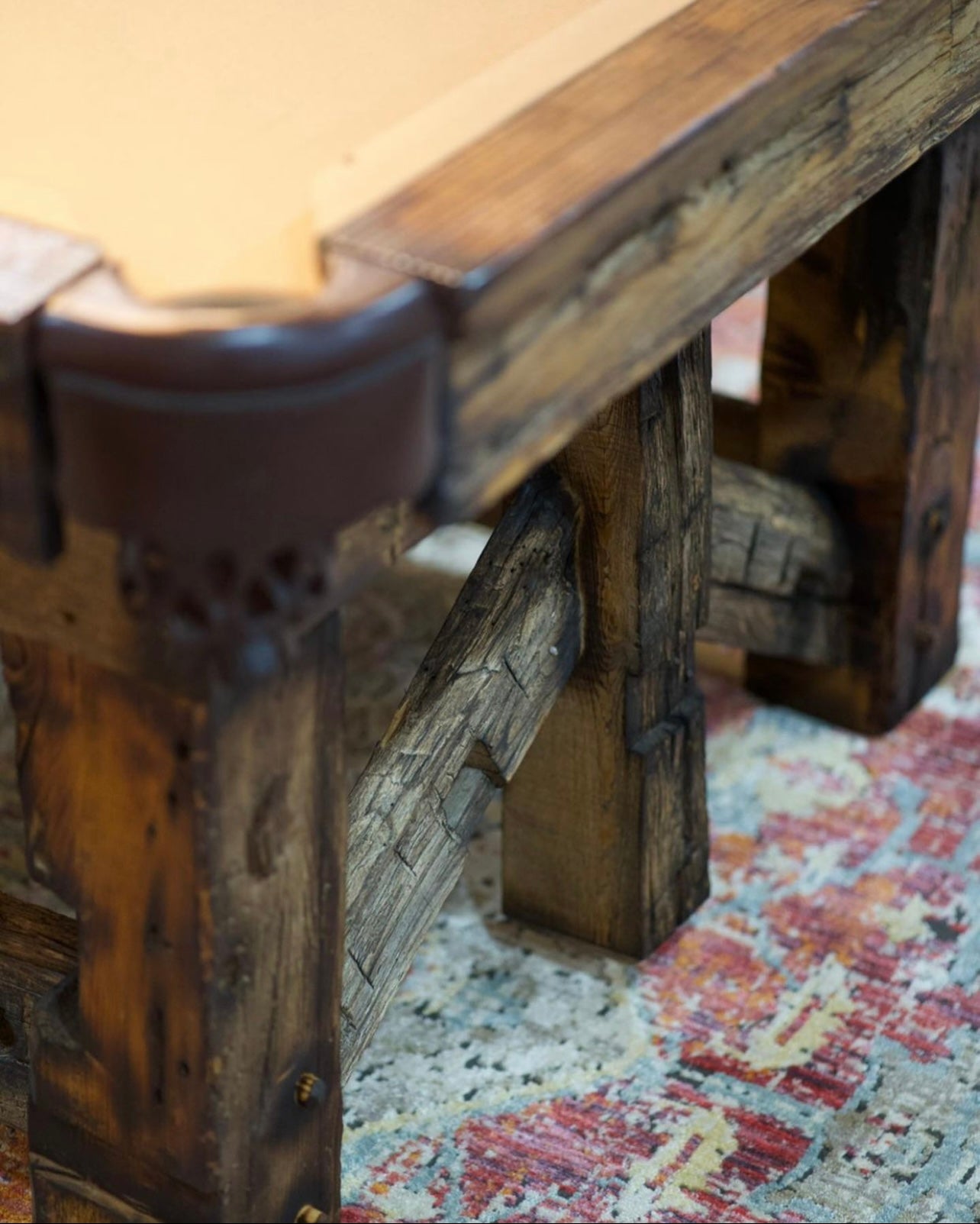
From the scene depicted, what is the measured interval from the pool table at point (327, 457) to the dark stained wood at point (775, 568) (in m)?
0.23

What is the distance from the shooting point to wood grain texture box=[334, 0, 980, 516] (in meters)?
1.05

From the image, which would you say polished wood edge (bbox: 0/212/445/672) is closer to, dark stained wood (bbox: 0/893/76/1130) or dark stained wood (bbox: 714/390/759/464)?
dark stained wood (bbox: 0/893/76/1130)

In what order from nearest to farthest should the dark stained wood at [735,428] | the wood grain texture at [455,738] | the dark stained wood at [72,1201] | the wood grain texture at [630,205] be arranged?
the wood grain texture at [630,205], the dark stained wood at [72,1201], the wood grain texture at [455,738], the dark stained wood at [735,428]

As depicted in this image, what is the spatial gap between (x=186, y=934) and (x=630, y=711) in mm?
717

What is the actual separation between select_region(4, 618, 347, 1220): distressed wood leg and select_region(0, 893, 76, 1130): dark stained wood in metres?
0.05

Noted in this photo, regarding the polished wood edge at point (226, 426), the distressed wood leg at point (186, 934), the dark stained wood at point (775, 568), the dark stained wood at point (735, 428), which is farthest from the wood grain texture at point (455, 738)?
the dark stained wood at point (735, 428)

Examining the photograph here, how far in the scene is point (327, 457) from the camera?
945 millimetres

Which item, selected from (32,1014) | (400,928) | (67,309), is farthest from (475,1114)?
(67,309)

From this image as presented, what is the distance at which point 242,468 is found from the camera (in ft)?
3.02

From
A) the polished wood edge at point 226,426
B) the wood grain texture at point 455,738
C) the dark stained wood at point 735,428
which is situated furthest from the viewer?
the dark stained wood at point 735,428

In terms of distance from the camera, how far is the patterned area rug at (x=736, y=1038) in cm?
165

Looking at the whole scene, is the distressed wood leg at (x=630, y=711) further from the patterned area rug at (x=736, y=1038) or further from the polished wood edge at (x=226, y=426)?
the polished wood edge at (x=226, y=426)

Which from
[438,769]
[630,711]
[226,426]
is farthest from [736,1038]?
[226,426]

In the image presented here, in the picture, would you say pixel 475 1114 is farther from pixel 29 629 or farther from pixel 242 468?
pixel 242 468
